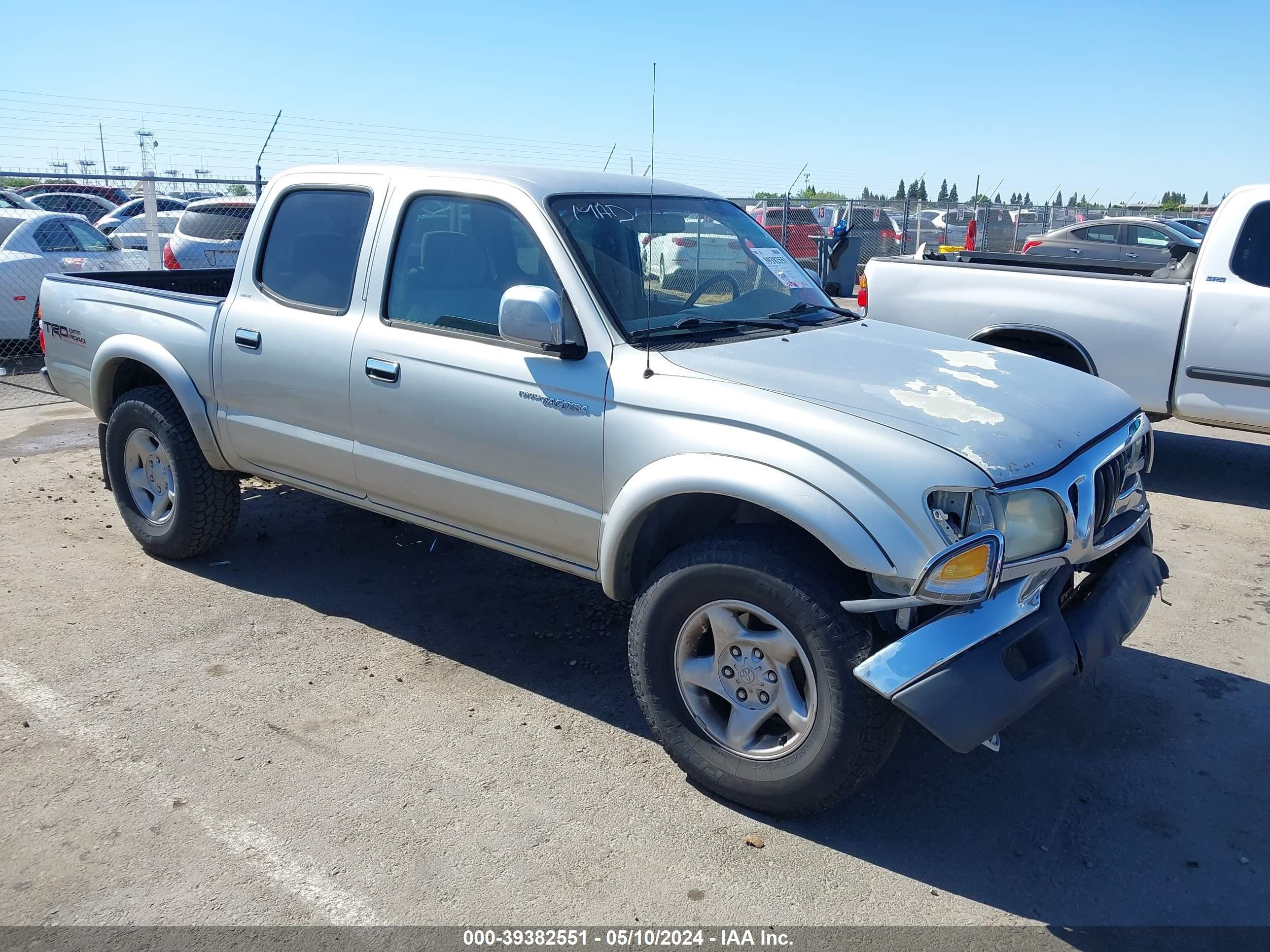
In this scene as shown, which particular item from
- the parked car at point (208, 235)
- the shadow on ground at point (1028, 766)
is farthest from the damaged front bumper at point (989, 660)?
the parked car at point (208, 235)

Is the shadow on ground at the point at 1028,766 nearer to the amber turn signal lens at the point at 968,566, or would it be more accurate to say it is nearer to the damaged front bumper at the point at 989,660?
the damaged front bumper at the point at 989,660

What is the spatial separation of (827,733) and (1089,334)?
5.16 metres

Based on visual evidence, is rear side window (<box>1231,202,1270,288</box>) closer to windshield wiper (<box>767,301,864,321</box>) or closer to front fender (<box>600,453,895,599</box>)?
windshield wiper (<box>767,301,864,321</box>)

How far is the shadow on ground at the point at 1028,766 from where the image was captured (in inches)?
119

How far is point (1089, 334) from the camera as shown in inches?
281

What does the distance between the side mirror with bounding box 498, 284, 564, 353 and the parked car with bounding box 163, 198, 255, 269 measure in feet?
33.1

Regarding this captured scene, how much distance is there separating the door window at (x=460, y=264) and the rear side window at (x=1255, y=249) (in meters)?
5.38

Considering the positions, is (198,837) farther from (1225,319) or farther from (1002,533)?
(1225,319)

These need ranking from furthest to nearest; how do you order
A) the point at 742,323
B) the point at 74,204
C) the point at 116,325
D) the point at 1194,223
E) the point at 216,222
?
the point at 74,204, the point at 1194,223, the point at 216,222, the point at 116,325, the point at 742,323

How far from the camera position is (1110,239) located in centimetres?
1775

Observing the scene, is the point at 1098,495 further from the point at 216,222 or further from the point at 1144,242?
the point at 1144,242

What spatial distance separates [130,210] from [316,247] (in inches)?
941

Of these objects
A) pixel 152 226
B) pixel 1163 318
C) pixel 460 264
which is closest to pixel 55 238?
pixel 152 226

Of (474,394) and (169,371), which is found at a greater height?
(474,394)
